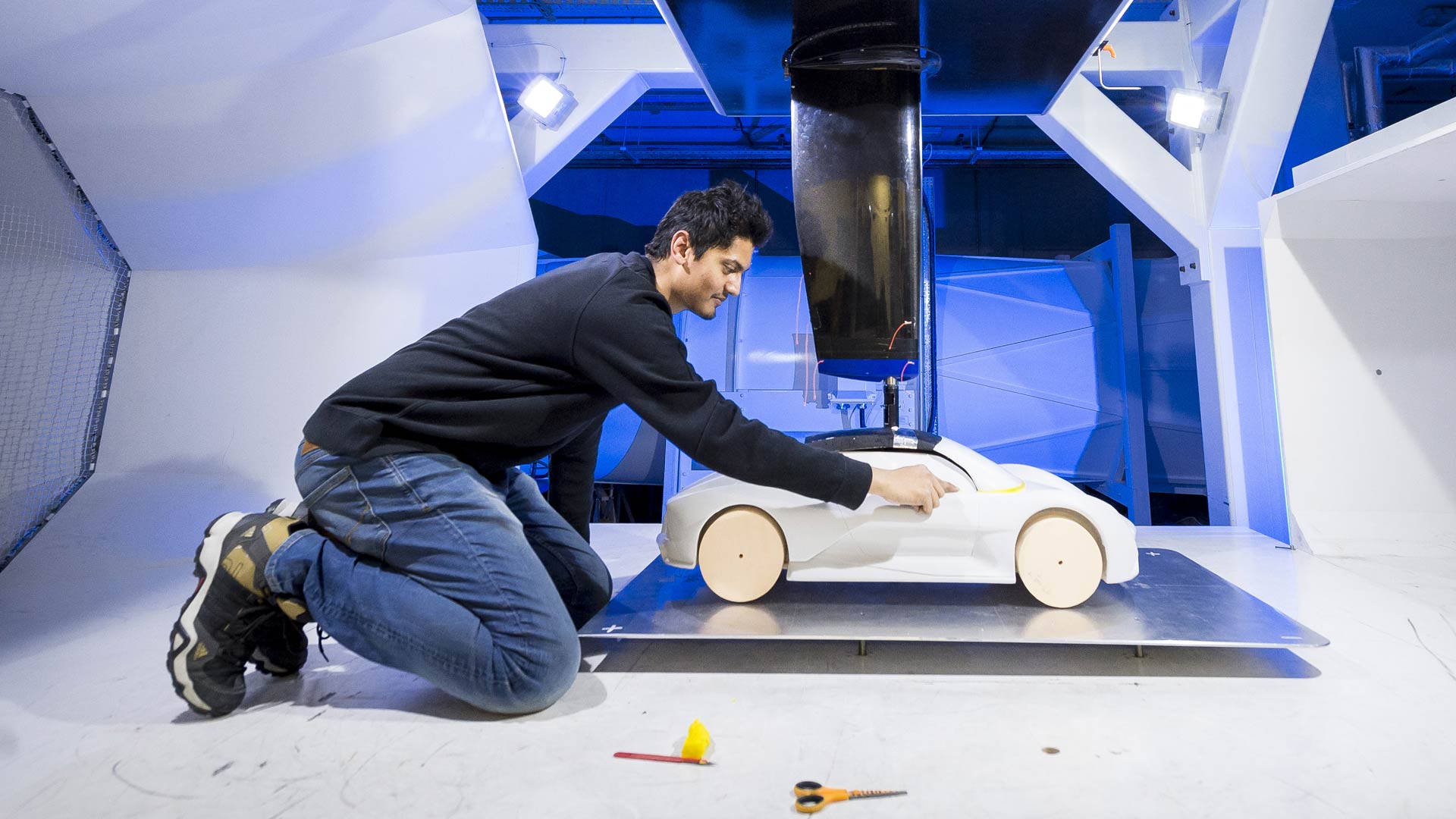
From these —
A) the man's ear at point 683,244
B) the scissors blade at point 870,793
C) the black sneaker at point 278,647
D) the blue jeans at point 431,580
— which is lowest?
the scissors blade at point 870,793

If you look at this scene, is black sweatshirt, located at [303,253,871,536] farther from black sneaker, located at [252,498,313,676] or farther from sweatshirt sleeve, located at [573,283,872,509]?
black sneaker, located at [252,498,313,676]

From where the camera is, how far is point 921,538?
150 centimetres

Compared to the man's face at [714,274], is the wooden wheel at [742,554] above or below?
below

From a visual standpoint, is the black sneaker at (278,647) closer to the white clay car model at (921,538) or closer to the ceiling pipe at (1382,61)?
the white clay car model at (921,538)

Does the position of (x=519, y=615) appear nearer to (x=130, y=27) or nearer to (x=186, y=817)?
(x=186, y=817)

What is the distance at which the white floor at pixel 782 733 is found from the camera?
93 cm

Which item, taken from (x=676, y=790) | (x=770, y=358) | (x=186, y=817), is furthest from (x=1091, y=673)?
(x=770, y=358)

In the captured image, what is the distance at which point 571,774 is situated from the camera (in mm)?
994

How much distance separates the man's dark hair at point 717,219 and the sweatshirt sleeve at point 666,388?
16 cm

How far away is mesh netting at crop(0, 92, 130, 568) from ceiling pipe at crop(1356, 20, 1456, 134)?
16.8 feet

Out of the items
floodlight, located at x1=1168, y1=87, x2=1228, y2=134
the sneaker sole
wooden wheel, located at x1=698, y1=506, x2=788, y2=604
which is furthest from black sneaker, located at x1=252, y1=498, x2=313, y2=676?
floodlight, located at x1=1168, y1=87, x2=1228, y2=134

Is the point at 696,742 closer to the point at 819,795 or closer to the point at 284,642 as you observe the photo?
the point at 819,795

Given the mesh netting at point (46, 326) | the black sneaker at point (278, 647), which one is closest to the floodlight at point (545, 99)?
the mesh netting at point (46, 326)

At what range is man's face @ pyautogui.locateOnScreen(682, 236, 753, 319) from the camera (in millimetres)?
1410
